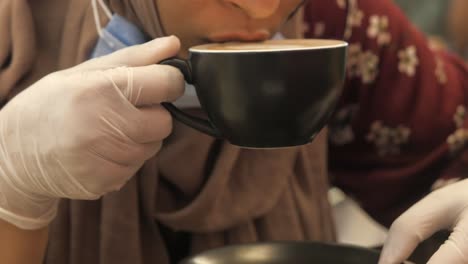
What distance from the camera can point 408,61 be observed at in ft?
2.89

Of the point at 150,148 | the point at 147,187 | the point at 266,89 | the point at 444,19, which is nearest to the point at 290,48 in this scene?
the point at 266,89

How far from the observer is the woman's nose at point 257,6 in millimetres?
549

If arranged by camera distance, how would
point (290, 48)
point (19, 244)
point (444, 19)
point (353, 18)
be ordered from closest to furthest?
point (290, 48)
point (19, 244)
point (353, 18)
point (444, 19)

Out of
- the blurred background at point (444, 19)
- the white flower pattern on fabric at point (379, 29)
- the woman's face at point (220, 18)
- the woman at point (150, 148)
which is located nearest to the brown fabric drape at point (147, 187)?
the woman at point (150, 148)

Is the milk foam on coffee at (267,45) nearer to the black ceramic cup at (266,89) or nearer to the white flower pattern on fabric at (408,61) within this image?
the black ceramic cup at (266,89)

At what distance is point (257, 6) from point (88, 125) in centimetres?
17

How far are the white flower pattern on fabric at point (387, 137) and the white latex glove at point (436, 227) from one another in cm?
27

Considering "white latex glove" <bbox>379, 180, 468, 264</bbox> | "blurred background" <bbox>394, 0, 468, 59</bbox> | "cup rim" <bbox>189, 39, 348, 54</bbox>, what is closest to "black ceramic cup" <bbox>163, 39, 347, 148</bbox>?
"cup rim" <bbox>189, 39, 348, 54</bbox>

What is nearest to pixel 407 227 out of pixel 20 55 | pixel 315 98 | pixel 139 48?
pixel 315 98

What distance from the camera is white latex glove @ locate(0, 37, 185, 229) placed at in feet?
1.72

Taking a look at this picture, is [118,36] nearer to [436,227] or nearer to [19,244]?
[19,244]

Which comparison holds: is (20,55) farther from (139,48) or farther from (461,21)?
(461,21)

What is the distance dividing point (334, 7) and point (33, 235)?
48cm

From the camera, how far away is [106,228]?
69 cm
